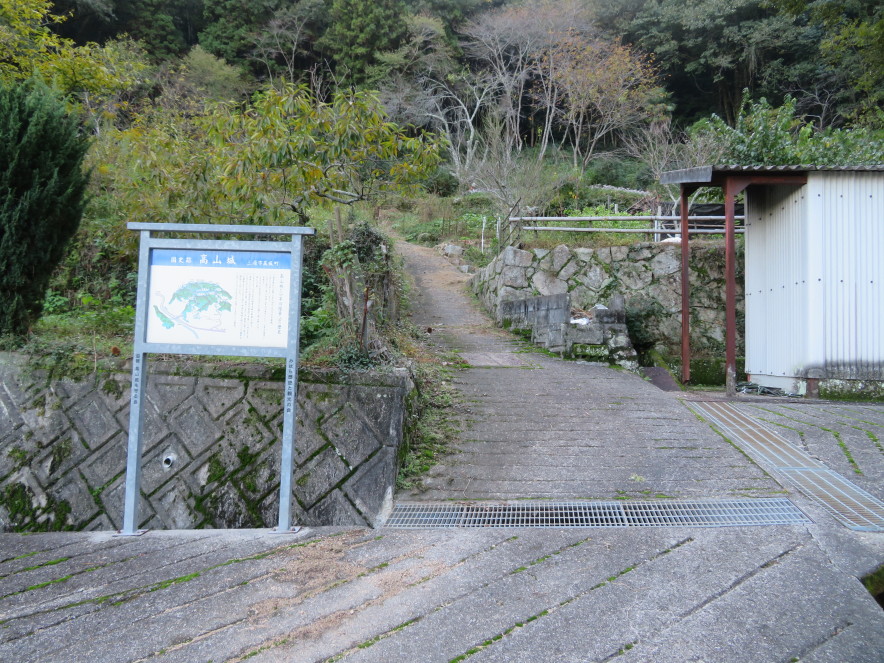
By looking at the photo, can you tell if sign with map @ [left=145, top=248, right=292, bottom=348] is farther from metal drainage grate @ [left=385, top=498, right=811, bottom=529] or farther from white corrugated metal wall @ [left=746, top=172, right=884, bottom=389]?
white corrugated metal wall @ [left=746, top=172, right=884, bottom=389]

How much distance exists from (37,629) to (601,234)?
11831 mm

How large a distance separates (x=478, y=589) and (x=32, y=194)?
5139 mm

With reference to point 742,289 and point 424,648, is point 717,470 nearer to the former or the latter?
point 424,648

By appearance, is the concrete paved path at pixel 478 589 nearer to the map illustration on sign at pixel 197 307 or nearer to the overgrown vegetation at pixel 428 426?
the overgrown vegetation at pixel 428 426

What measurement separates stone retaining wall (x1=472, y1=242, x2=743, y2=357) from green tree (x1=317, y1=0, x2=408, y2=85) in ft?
50.7

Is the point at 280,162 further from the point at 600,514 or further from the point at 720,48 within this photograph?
the point at 720,48

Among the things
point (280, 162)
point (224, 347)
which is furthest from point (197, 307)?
point (280, 162)

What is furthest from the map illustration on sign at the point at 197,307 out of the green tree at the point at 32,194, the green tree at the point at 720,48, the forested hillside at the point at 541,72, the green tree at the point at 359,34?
the green tree at the point at 720,48

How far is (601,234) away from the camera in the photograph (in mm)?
12562

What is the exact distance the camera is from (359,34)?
2350 centimetres

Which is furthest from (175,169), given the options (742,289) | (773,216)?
(742,289)

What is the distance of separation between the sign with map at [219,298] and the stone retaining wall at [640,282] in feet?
26.2

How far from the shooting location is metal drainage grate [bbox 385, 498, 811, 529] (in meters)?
3.81

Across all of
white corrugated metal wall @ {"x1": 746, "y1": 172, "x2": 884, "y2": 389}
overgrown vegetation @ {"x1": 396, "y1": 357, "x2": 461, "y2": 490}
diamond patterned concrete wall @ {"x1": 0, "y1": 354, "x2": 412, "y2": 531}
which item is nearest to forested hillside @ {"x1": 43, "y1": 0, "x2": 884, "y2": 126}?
white corrugated metal wall @ {"x1": 746, "y1": 172, "x2": 884, "y2": 389}
